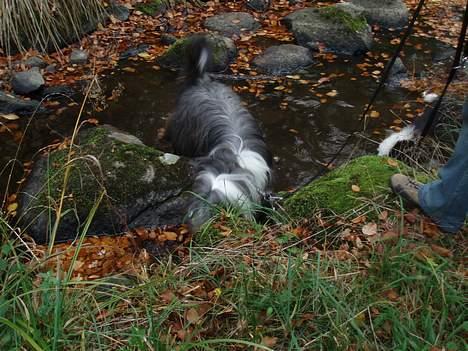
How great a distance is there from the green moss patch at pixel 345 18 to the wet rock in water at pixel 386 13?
586 millimetres

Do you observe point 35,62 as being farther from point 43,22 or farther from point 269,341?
point 269,341

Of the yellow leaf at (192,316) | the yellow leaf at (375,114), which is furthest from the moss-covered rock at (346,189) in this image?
the yellow leaf at (375,114)

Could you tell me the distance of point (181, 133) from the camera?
4.55 m

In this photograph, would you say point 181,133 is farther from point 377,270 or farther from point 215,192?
point 377,270

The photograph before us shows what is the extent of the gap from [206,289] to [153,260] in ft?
3.56

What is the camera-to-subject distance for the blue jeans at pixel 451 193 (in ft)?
8.50

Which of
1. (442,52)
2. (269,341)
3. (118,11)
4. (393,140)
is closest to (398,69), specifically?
(442,52)

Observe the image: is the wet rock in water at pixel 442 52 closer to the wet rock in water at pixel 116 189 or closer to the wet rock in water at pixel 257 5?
the wet rock in water at pixel 257 5

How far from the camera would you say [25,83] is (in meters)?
5.46

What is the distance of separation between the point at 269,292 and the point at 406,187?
4.15ft

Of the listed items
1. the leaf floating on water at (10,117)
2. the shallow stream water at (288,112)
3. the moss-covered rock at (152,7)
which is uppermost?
the moss-covered rock at (152,7)

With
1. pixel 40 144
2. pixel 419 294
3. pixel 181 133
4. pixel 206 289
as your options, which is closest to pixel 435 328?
pixel 419 294

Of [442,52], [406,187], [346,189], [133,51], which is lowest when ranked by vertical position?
[442,52]

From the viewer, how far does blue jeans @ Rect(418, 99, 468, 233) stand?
102 inches
